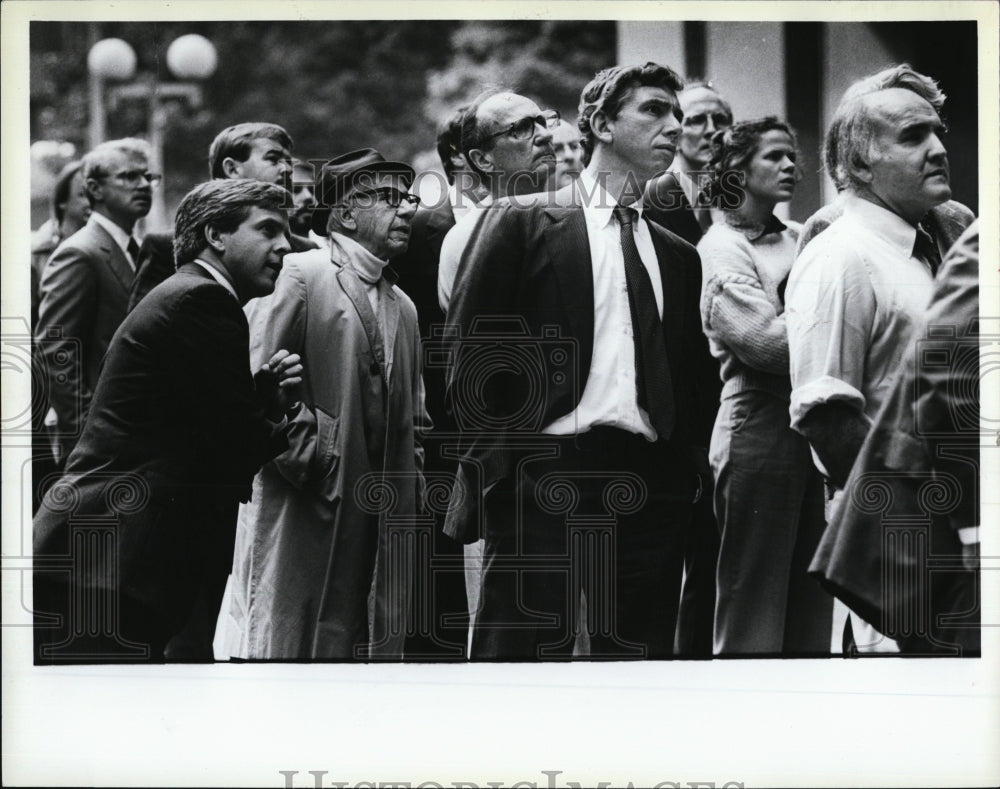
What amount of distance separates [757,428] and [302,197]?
2.11 m

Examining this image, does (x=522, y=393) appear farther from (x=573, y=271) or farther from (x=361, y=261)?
(x=361, y=261)

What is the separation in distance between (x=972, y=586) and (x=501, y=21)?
3.07 metres

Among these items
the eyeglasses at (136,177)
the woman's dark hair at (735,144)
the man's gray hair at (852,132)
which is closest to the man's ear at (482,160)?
the woman's dark hair at (735,144)

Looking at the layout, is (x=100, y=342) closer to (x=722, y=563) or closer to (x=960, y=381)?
(x=722, y=563)

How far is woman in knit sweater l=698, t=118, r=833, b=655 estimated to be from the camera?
6965 mm

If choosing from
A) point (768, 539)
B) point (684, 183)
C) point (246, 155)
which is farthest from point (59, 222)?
point (768, 539)

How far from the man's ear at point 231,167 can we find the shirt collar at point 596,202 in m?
1.40

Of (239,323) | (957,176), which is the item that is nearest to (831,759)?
(957,176)

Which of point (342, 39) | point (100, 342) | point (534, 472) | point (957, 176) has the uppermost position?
point (342, 39)

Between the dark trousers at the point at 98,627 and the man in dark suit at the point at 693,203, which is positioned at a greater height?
the man in dark suit at the point at 693,203

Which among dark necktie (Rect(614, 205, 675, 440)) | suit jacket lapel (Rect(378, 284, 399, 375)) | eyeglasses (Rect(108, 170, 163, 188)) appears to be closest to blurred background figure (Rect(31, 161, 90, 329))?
eyeglasses (Rect(108, 170, 163, 188))

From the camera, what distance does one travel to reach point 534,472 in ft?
22.6

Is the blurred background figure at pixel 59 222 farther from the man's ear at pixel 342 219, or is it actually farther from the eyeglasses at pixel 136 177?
the man's ear at pixel 342 219

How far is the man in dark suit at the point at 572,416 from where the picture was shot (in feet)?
22.5
